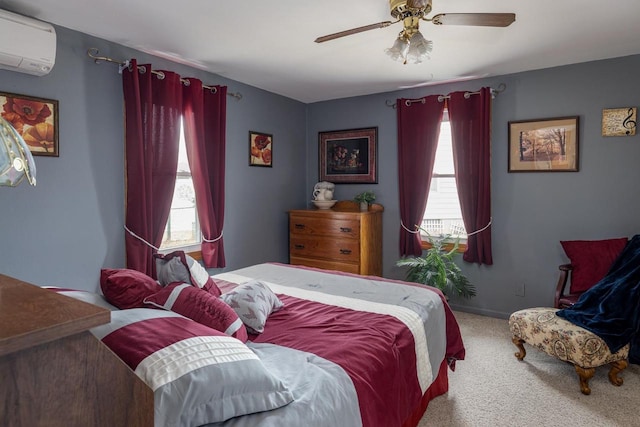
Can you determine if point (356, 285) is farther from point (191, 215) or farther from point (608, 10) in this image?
A: point (608, 10)

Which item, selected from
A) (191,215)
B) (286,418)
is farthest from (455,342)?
(191,215)

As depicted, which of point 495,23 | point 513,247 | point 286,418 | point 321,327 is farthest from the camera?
point 513,247

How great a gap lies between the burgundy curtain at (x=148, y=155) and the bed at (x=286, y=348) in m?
0.82

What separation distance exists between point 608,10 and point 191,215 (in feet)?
11.7

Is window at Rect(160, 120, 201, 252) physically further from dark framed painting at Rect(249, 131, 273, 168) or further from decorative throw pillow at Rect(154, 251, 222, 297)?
decorative throw pillow at Rect(154, 251, 222, 297)

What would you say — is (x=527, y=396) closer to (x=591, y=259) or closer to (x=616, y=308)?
(x=616, y=308)

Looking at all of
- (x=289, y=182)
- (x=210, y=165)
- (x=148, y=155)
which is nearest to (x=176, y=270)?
(x=148, y=155)

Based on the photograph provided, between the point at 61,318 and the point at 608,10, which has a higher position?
the point at 608,10

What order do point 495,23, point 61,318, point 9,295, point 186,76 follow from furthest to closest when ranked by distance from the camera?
point 186,76
point 495,23
point 9,295
point 61,318

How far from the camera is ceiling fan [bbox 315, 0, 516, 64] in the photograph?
78.8 inches

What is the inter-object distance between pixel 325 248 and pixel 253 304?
2463 mm

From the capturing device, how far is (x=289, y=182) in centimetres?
476

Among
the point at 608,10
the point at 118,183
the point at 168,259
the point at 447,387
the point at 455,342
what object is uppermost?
the point at 608,10

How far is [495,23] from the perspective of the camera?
2041mm
